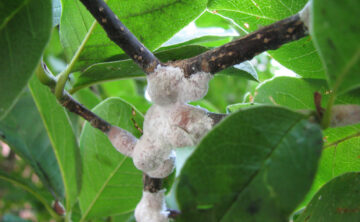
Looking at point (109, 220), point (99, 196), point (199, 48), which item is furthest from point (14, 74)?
point (109, 220)

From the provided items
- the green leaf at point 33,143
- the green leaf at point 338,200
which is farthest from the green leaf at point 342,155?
the green leaf at point 33,143

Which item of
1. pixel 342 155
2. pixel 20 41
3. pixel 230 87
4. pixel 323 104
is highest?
pixel 20 41

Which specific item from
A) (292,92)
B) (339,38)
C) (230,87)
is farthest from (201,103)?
(230,87)

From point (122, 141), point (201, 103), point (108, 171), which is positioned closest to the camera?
point (122, 141)

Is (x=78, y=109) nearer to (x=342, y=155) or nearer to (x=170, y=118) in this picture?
(x=170, y=118)

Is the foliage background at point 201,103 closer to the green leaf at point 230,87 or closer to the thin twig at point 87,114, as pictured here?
the thin twig at point 87,114

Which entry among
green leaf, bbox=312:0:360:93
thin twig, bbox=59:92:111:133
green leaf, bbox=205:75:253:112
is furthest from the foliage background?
green leaf, bbox=205:75:253:112
